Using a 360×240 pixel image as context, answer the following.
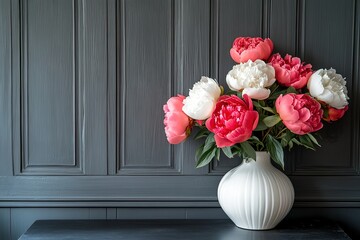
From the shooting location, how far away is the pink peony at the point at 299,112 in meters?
1.09

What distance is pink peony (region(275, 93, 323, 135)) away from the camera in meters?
1.09

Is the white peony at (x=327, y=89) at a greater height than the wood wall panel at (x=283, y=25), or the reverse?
the wood wall panel at (x=283, y=25)

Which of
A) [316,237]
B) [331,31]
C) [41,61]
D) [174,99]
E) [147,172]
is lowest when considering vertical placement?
[316,237]

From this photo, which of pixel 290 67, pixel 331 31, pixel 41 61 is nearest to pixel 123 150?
pixel 41 61

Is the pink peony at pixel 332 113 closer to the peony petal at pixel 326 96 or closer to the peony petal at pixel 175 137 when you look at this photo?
the peony petal at pixel 326 96

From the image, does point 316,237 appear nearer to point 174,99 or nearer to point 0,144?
point 174,99

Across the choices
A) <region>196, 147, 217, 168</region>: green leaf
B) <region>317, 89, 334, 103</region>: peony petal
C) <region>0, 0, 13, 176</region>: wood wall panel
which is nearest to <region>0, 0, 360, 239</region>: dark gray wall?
<region>0, 0, 13, 176</region>: wood wall panel

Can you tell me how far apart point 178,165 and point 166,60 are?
0.34m

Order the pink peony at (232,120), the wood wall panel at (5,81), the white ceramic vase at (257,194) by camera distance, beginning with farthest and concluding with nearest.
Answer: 1. the wood wall panel at (5,81)
2. the white ceramic vase at (257,194)
3. the pink peony at (232,120)

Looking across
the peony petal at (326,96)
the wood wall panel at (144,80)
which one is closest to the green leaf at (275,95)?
the peony petal at (326,96)

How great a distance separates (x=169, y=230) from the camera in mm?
1248

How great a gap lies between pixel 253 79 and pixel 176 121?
9.5 inches

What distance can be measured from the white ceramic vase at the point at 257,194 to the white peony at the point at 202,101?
212 millimetres

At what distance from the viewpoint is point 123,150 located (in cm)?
136
